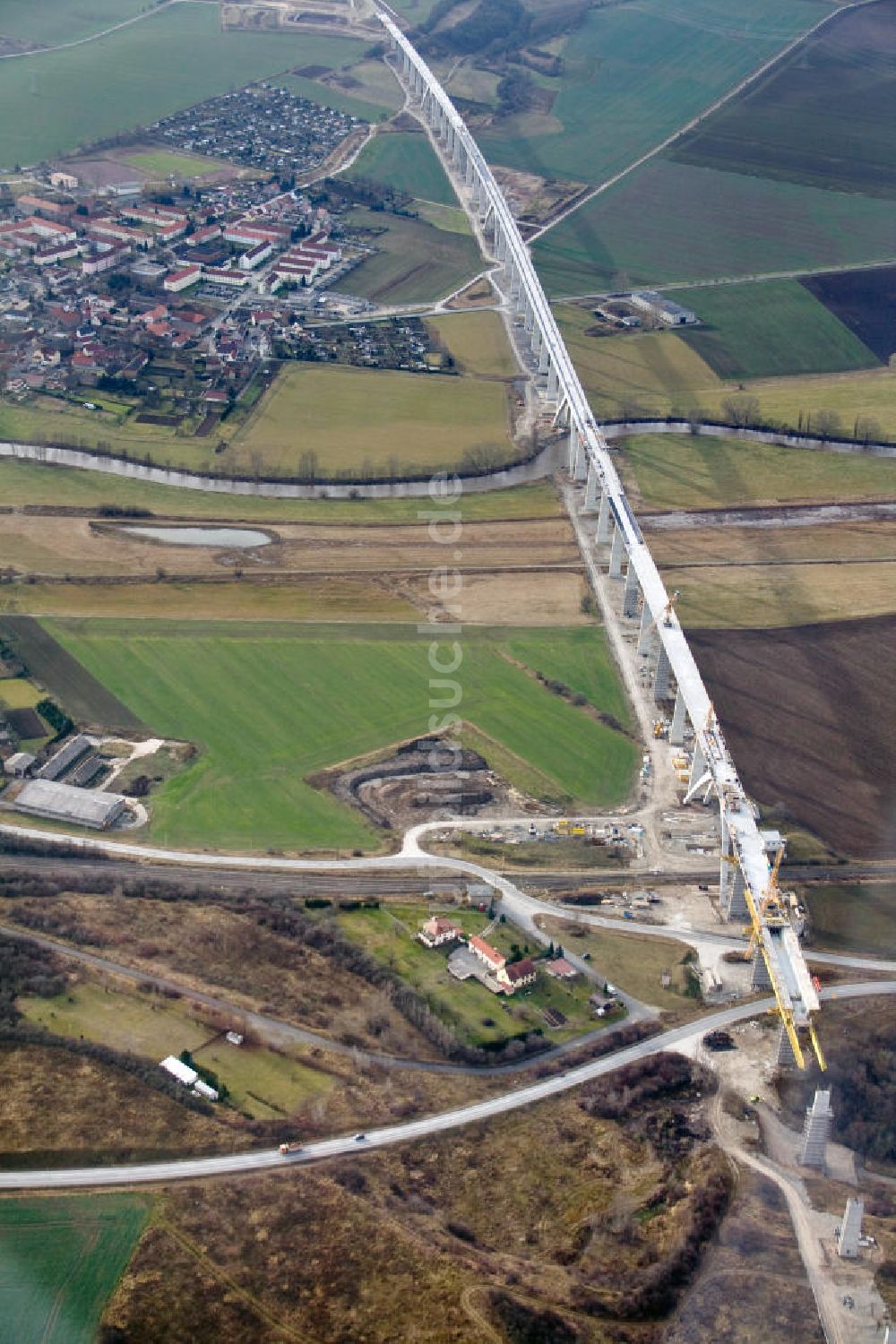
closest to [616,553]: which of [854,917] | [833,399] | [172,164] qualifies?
[854,917]

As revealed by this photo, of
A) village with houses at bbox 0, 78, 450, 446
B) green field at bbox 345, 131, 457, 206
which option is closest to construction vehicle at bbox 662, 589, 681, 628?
village with houses at bbox 0, 78, 450, 446

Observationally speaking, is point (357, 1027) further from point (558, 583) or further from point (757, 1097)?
point (558, 583)

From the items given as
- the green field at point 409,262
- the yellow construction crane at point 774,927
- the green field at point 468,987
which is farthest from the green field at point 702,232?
A: the yellow construction crane at point 774,927

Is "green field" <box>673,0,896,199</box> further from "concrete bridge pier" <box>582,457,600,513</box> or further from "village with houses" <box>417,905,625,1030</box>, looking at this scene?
"village with houses" <box>417,905,625,1030</box>

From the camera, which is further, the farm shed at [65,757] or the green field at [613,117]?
the green field at [613,117]

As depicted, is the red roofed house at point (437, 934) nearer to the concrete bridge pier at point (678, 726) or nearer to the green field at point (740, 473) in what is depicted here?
the concrete bridge pier at point (678, 726)

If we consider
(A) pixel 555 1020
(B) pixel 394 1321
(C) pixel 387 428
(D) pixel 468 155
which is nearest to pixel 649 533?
(C) pixel 387 428
